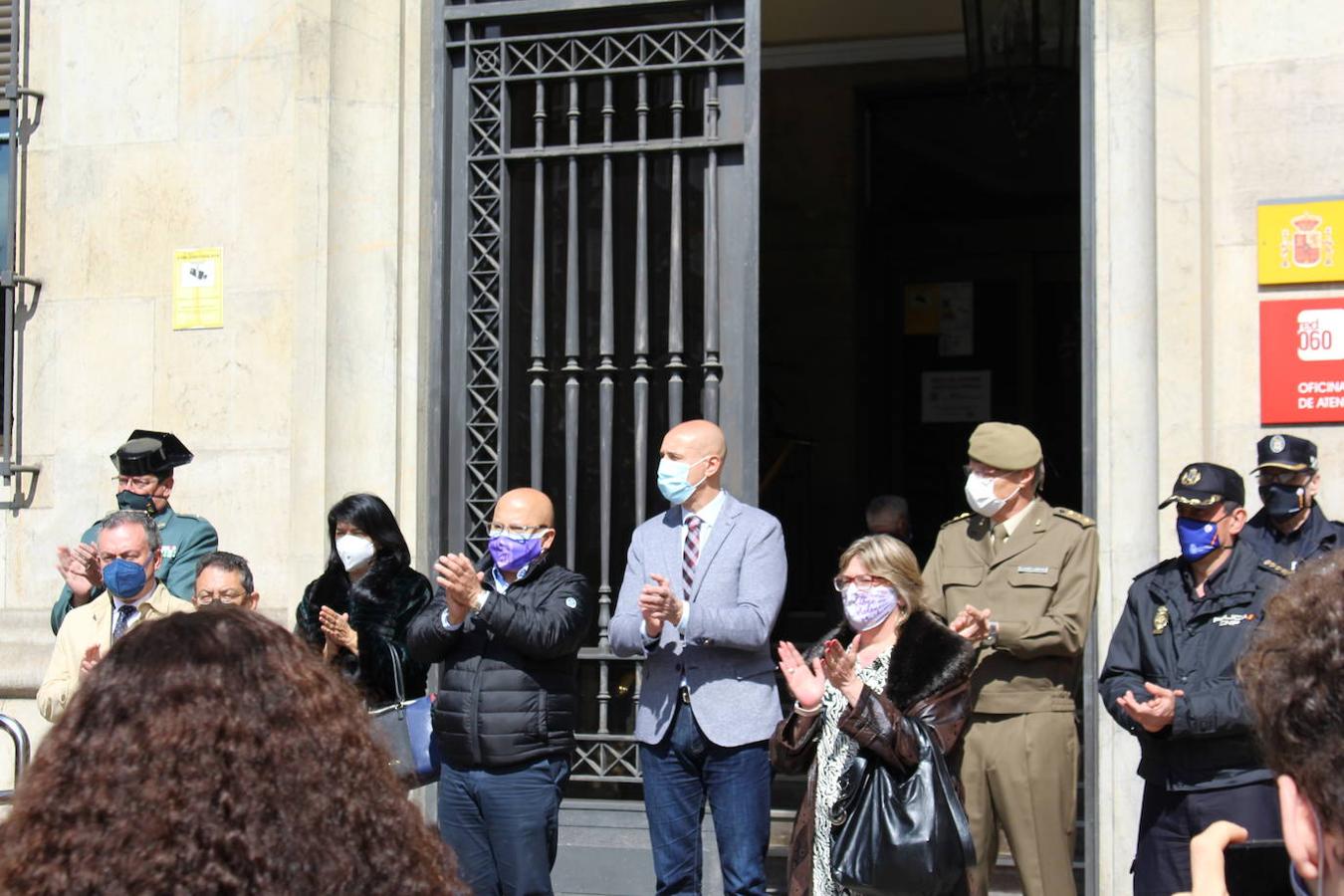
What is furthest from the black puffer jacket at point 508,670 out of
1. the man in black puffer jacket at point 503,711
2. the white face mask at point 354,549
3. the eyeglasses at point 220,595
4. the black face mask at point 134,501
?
the black face mask at point 134,501

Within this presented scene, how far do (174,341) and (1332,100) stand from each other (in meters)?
4.81

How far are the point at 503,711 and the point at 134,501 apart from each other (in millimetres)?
1964

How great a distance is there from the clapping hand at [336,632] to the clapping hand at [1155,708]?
2534 millimetres

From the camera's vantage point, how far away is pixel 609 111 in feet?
23.0

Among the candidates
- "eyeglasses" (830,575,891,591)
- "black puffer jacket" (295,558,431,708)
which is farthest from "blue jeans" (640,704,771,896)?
"black puffer jacket" (295,558,431,708)

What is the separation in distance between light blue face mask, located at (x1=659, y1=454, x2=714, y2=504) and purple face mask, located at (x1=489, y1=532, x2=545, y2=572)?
0.47 metres

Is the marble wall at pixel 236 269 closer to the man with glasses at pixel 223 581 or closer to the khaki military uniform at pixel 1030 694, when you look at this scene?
the man with glasses at pixel 223 581

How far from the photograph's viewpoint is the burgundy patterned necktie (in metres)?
5.70

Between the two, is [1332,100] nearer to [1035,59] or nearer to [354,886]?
[1035,59]

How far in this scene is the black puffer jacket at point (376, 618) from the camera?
18.6 ft

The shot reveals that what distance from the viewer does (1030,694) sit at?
5.32 metres

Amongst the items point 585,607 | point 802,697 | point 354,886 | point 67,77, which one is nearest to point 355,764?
point 354,886

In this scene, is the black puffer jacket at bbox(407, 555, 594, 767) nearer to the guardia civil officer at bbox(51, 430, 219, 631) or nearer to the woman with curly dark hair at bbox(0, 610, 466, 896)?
the guardia civil officer at bbox(51, 430, 219, 631)

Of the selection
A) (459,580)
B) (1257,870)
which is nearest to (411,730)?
(459,580)
